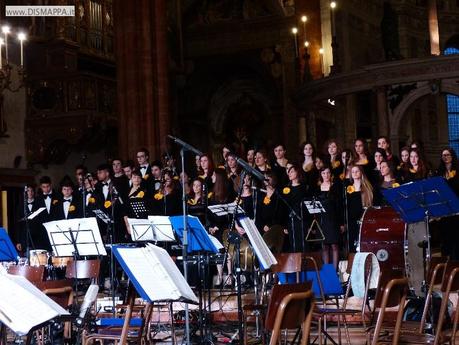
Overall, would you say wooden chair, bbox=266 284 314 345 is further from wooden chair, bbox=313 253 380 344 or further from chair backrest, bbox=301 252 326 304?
chair backrest, bbox=301 252 326 304

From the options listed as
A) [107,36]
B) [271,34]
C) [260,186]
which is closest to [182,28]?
[271,34]

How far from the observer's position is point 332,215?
10.1 meters

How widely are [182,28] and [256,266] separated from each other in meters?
16.9

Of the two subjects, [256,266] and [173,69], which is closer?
[256,266]

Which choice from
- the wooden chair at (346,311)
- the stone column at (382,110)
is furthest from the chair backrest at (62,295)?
the stone column at (382,110)

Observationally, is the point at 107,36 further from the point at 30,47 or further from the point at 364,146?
the point at 364,146

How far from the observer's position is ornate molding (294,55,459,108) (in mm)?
17922

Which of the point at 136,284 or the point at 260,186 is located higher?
the point at 260,186

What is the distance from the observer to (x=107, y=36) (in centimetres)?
1927

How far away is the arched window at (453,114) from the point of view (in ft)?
90.5

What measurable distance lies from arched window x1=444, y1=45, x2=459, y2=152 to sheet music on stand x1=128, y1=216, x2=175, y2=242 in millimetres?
20473

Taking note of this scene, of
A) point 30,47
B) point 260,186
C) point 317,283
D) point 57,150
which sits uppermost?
point 30,47

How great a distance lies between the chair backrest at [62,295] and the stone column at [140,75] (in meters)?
8.70

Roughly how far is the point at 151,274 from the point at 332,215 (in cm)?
495
